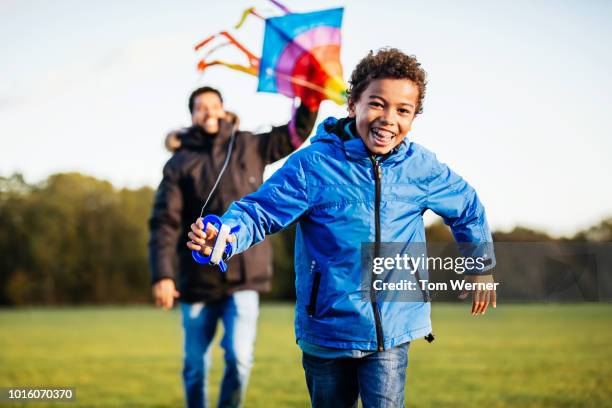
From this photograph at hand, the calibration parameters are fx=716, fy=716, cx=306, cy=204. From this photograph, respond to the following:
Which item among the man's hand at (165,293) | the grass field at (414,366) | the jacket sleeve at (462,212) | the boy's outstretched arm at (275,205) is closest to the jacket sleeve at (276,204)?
the boy's outstretched arm at (275,205)

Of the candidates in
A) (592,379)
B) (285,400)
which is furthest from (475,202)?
(592,379)

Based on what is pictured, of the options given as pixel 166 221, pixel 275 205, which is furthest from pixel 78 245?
pixel 275 205

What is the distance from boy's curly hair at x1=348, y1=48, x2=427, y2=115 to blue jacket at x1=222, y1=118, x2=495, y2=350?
232 mm

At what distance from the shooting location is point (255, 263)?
189 inches

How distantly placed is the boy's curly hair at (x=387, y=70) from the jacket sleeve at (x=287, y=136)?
5.46ft

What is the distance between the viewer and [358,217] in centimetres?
301

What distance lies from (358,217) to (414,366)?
256 inches

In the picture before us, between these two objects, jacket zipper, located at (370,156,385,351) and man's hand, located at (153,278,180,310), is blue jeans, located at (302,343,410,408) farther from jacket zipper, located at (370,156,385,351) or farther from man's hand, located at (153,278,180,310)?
man's hand, located at (153,278,180,310)

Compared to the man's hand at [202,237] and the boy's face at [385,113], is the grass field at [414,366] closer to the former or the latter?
the boy's face at [385,113]

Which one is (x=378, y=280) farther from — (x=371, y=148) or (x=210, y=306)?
(x=210, y=306)

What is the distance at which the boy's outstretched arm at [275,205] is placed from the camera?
116 inches

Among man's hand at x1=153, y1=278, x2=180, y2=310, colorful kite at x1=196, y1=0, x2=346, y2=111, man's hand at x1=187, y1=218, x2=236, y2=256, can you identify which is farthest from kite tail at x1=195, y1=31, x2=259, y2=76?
man's hand at x1=187, y1=218, x2=236, y2=256

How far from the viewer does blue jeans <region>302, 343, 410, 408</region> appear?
2.95 meters

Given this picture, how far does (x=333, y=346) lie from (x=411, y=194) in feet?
2.39
